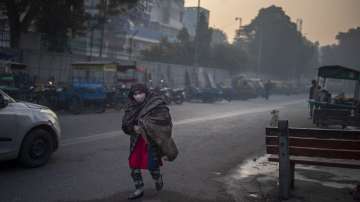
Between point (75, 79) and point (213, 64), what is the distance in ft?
104

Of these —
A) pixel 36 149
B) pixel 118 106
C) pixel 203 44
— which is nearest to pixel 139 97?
pixel 36 149

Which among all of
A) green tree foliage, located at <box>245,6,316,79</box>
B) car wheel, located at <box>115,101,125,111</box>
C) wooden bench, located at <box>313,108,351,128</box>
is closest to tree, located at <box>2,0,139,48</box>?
car wheel, located at <box>115,101,125,111</box>

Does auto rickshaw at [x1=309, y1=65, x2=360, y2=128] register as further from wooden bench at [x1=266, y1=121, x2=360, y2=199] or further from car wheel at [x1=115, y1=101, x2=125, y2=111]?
wooden bench at [x1=266, y1=121, x2=360, y2=199]

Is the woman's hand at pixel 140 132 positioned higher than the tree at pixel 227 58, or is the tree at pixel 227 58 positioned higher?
the tree at pixel 227 58

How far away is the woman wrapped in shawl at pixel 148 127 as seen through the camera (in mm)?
5336

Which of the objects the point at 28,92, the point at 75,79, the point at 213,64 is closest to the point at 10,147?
the point at 28,92

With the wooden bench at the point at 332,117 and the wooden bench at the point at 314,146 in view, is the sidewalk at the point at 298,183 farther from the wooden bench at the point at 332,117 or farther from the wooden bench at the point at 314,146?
the wooden bench at the point at 332,117

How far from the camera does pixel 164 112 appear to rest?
215 inches

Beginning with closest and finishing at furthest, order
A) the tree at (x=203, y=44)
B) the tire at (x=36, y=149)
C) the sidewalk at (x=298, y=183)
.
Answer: the sidewalk at (x=298, y=183) < the tire at (x=36, y=149) < the tree at (x=203, y=44)

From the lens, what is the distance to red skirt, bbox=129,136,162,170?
5.43 metres

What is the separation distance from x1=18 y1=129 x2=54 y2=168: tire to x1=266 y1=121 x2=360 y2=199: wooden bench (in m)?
3.84

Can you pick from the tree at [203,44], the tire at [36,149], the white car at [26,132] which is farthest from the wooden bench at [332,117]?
the tree at [203,44]

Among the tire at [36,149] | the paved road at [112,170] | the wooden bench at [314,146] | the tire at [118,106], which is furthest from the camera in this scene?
the tire at [118,106]

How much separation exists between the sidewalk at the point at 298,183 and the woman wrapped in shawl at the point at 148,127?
56.0 inches
